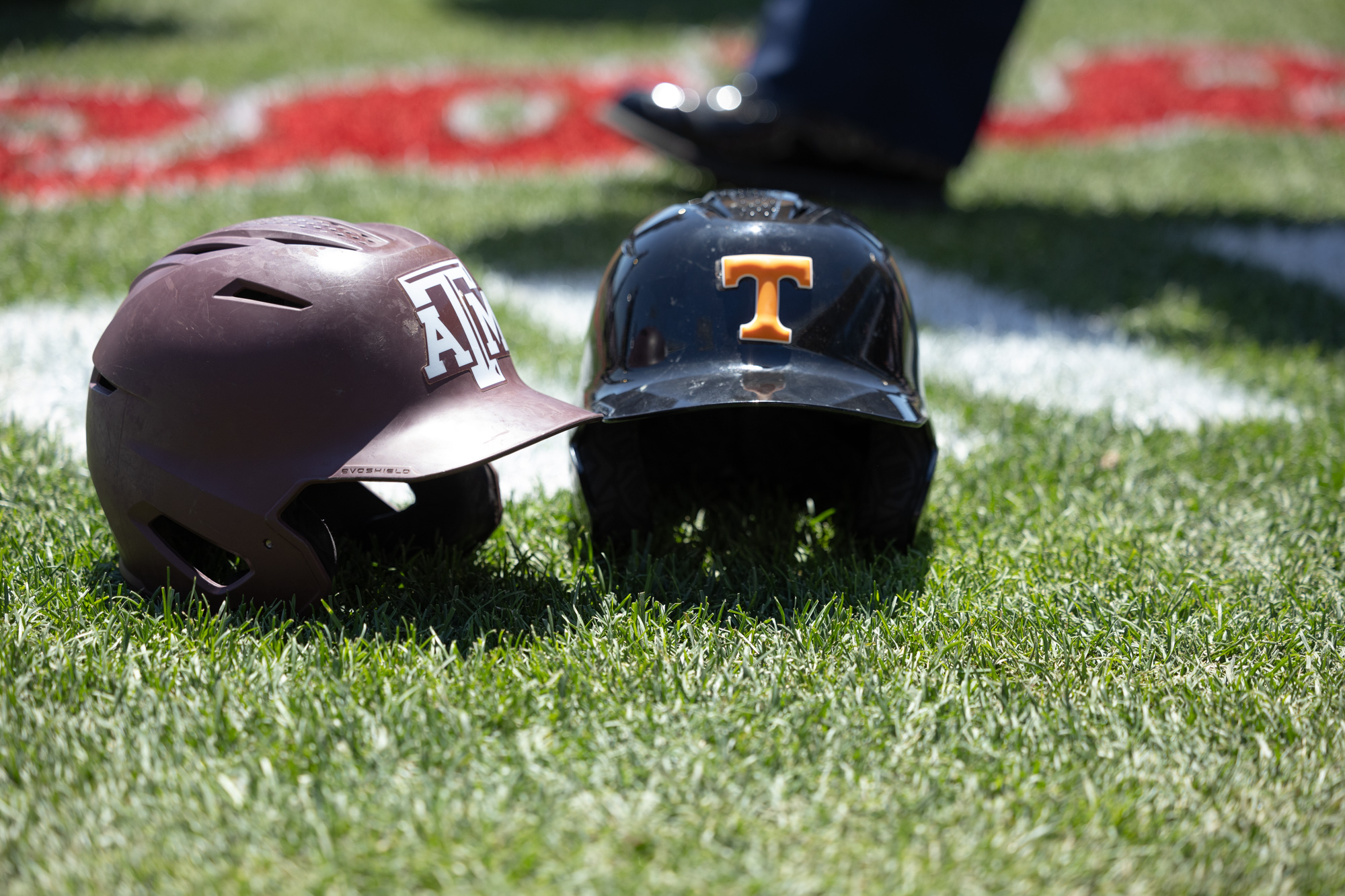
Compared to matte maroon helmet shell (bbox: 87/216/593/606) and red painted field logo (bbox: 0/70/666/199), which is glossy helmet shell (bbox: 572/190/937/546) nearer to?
matte maroon helmet shell (bbox: 87/216/593/606)

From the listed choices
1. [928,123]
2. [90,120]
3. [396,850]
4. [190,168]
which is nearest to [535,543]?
[396,850]

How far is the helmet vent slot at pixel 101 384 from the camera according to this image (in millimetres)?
1981

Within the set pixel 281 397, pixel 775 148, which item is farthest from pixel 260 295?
pixel 775 148

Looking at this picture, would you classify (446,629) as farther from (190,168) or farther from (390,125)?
(390,125)

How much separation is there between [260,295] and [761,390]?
917 mm

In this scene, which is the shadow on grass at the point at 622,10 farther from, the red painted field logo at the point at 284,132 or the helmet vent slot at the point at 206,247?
the helmet vent slot at the point at 206,247

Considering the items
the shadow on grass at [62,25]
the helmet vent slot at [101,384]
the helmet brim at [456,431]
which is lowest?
the helmet brim at [456,431]

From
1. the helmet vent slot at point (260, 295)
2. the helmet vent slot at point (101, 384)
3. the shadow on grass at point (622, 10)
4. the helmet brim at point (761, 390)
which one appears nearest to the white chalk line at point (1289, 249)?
the helmet brim at point (761, 390)

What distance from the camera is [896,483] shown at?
→ 2.28 metres

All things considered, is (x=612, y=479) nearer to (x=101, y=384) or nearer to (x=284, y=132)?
(x=101, y=384)

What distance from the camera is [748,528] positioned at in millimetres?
2465

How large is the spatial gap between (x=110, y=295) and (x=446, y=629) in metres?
2.49

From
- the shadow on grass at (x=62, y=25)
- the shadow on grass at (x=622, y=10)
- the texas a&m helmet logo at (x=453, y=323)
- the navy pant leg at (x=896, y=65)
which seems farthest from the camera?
the shadow on grass at (x=622, y=10)

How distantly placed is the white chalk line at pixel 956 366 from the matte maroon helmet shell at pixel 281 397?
2.07 feet
